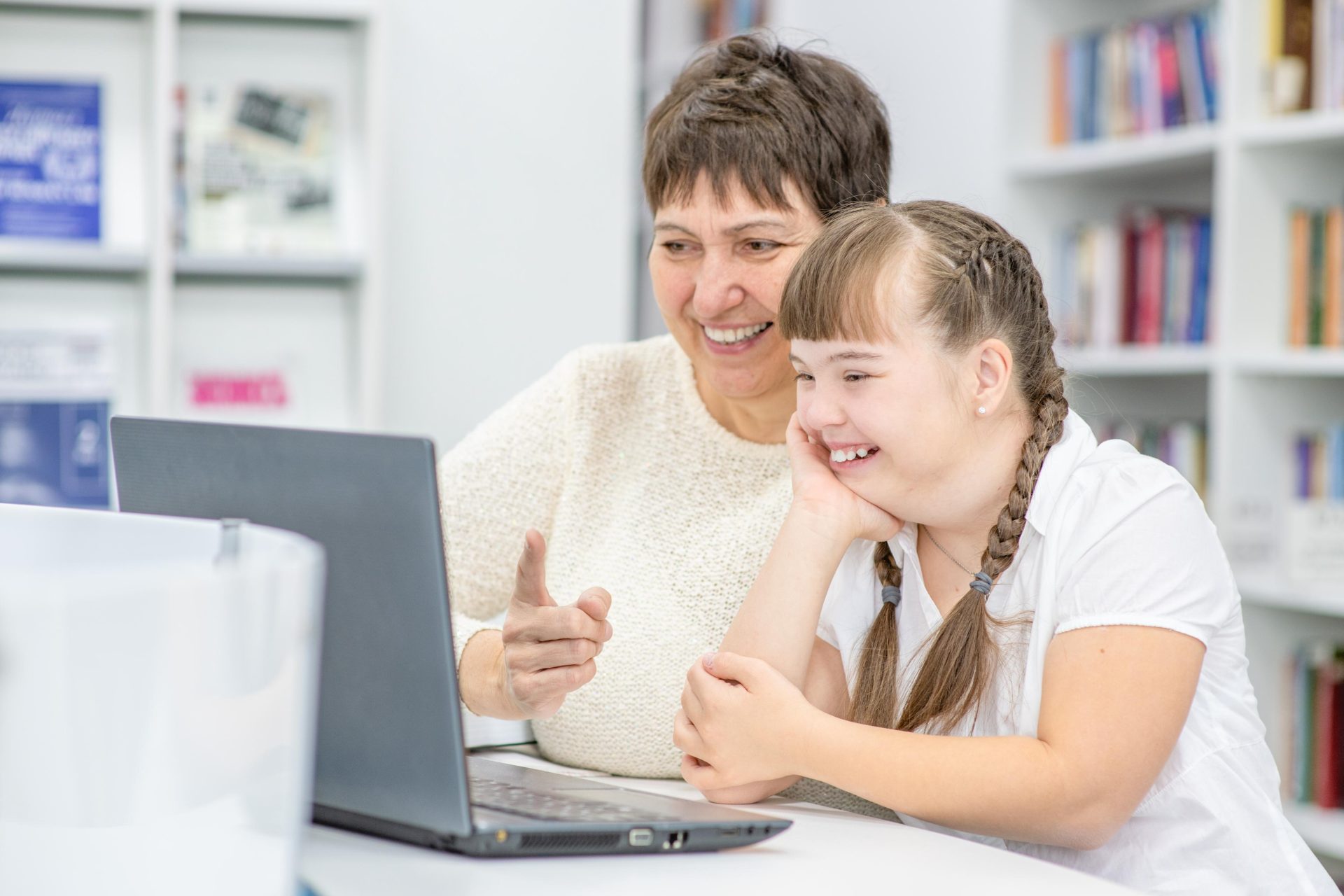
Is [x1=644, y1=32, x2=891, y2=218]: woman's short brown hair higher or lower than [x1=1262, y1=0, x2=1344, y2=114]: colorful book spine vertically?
lower

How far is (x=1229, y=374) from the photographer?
2.66 meters

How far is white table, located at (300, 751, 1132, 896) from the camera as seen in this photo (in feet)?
2.58

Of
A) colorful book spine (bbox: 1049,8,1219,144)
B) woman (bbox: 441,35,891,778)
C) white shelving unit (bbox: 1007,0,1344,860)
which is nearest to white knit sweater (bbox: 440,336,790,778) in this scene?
woman (bbox: 441,35,891,778)

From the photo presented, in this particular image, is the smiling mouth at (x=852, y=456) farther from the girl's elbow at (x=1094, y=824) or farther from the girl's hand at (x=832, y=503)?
the girl's elbow at (x=1094, y=824)

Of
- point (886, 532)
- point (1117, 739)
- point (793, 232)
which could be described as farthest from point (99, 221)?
point (1117, 739)

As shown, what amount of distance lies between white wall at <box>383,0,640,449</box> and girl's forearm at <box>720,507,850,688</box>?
74.0 inches

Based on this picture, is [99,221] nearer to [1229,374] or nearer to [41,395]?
[41,395]

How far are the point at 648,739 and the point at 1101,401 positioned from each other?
2.11 m

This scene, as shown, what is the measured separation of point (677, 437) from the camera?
4.99 feet

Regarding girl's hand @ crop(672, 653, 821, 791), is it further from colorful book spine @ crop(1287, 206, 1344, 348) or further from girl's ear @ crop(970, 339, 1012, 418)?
colorful book spine @ crop(1287, 206, 1344, 348)

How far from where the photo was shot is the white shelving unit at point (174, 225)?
2.68 m

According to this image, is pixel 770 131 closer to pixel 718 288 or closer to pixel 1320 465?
pixel 718 288

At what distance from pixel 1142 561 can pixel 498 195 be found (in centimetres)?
228

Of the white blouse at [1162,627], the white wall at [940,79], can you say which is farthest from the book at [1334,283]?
the white blouse at [1162,627]
